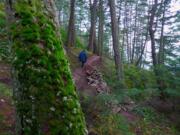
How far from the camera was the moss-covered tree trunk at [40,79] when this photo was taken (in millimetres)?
2244

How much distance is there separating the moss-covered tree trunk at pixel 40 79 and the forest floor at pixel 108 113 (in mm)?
5346

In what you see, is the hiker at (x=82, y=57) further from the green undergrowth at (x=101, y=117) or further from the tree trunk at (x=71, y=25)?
the green undergrowth at (x=101, y=117)

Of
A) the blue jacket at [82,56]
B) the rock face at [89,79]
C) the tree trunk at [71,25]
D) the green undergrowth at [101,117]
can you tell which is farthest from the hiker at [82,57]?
the green undergrowth at [101,117]

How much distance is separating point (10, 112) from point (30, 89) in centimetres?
689

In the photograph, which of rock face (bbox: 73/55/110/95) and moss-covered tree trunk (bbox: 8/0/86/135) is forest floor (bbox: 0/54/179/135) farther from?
moss-covered tree trunk (bbox: 8/0/86/135)

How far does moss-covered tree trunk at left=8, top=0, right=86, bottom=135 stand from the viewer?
224 cm

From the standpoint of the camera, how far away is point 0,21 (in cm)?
1831

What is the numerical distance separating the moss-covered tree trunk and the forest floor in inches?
210

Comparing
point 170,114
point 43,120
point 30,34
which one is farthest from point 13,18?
point 170,114

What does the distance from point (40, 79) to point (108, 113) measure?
28.8 ft

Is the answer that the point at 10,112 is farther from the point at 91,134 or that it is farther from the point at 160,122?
the point at 160,122

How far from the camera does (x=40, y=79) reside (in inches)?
91.7

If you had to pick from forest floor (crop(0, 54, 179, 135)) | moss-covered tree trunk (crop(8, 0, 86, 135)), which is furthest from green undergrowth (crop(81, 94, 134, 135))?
moss-covered tree trunk (crop(8, 0, 86, 135))

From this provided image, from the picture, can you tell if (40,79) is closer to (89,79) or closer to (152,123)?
(152,123)
